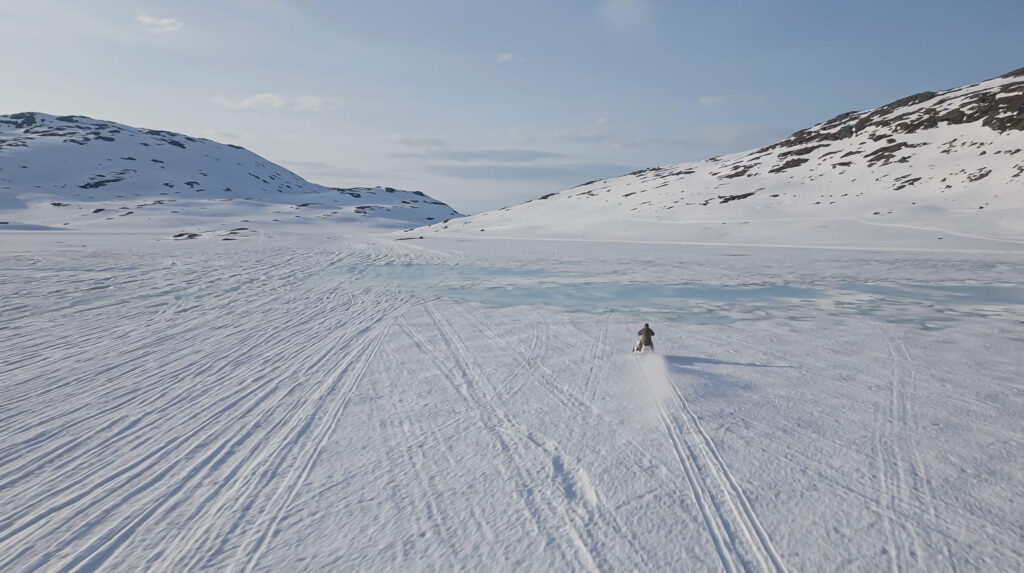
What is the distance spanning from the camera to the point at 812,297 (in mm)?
14062

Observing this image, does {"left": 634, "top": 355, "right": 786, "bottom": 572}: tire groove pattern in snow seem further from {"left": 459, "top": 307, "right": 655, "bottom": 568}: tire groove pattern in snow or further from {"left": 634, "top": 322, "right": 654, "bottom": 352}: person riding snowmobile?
{"left": 634, "top": 322, "right": 654, "bottom": 352}: person riding snowmobile

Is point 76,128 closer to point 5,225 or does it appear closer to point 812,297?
point 5,225

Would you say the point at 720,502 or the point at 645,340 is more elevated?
the point at 645,340

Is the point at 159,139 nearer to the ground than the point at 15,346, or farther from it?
farther from it

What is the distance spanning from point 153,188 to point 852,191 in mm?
140782

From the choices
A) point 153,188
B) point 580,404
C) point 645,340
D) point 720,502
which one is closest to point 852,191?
point 645,340

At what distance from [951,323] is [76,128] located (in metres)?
224

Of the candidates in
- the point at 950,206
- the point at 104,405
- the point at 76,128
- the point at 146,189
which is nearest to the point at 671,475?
the point at 104,405

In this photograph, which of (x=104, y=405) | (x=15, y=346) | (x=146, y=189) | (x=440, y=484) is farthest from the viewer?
(x=146, y=189)

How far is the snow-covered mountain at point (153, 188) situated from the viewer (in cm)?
8525

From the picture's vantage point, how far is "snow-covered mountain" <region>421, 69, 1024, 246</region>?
36.8 m

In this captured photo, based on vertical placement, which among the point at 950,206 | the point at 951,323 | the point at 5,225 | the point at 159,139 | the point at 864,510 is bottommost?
the point at 5,225

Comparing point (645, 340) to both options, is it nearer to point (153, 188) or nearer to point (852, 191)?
point (852, 191)

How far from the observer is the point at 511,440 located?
5398mm
